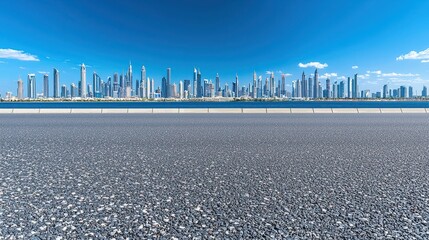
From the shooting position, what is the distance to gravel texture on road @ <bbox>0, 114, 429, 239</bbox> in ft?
10.4

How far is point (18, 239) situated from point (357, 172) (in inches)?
201

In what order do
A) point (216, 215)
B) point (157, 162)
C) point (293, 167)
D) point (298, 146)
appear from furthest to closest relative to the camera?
point (298, 146)
point (157, 162)
point (293, 167)
point (216, 215)

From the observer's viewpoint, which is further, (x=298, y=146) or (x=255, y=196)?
(x=298, y=146)

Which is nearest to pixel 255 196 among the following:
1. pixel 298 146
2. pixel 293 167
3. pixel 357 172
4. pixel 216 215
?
pixel 216 215

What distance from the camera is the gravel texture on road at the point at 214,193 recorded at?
318 cm

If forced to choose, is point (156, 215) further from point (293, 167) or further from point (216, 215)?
point (293, 167)

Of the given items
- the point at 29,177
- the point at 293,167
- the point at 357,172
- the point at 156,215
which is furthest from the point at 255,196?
the point at 29,177

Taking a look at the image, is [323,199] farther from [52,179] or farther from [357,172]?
[52,179]

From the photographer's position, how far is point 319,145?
29.2 feet

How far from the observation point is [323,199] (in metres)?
4.06

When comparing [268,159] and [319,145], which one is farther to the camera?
[319,145]

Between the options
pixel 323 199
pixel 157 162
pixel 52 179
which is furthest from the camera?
pixel 157 162

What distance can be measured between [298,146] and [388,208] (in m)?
4.97

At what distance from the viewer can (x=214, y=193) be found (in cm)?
434
